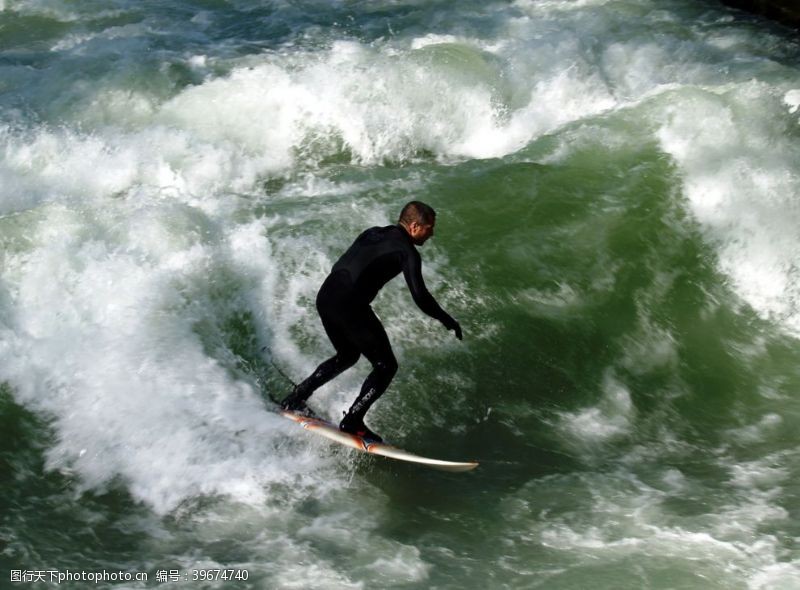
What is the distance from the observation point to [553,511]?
5.58m

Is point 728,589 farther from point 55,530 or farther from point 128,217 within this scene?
point 128,217

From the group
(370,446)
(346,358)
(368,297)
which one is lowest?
(370,446)

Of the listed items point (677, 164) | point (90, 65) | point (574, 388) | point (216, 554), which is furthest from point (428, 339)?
point (90, 65)

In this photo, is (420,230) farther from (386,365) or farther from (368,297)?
(386,365)

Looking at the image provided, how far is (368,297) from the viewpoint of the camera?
5680mm

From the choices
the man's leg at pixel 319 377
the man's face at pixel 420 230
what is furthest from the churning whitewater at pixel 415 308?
the man's face at pixel 420 230

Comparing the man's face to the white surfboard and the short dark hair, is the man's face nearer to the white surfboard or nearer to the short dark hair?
the short dark hair

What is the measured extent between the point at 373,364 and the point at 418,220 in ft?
3.09

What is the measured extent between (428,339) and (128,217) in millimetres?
2561

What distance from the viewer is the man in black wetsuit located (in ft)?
17.9

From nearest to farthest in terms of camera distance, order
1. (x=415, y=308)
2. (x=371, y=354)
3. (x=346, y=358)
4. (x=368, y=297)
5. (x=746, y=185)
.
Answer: (x=368, y=297) → (x=371, y=354) → (x=346, y=358) → (x=415, y=308) → (x=746, y=185)

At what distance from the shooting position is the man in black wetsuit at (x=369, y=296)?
5.46 meters

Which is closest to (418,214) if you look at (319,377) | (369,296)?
(369,296)

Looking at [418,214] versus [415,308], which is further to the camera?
[415,308]
